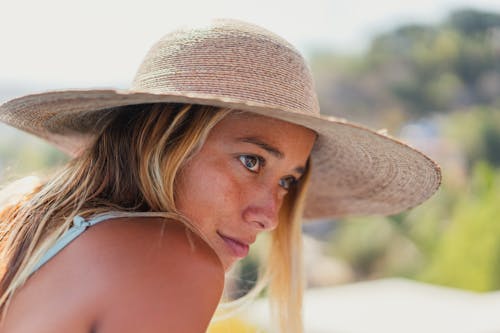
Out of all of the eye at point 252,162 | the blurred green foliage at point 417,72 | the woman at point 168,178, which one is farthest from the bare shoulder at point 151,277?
the blurred green foliage at point 417,72

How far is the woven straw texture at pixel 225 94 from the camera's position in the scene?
1576 mm

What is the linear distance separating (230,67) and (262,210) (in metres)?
0.37

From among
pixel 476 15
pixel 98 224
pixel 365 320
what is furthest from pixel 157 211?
pixel 476 15

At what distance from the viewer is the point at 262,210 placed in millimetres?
1840

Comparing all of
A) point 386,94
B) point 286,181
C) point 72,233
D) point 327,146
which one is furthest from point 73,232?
point 386,94

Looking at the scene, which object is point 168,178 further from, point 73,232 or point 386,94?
point 386,94

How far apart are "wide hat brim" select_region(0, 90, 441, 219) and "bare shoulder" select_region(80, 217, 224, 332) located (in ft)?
0.94

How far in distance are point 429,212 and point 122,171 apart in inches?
328

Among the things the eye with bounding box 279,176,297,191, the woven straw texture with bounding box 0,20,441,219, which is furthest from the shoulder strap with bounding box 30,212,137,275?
the eye with bounding box 279,176,297,191

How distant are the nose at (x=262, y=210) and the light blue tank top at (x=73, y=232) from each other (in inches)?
16.4

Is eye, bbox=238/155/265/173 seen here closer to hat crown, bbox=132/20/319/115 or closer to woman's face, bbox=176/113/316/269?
woman's face, bbox=176/113/316/269

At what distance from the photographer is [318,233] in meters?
13.5

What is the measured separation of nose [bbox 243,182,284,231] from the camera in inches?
72.0

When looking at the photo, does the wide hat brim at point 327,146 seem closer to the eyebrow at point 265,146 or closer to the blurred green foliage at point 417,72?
the eyebrow at point 265,146
